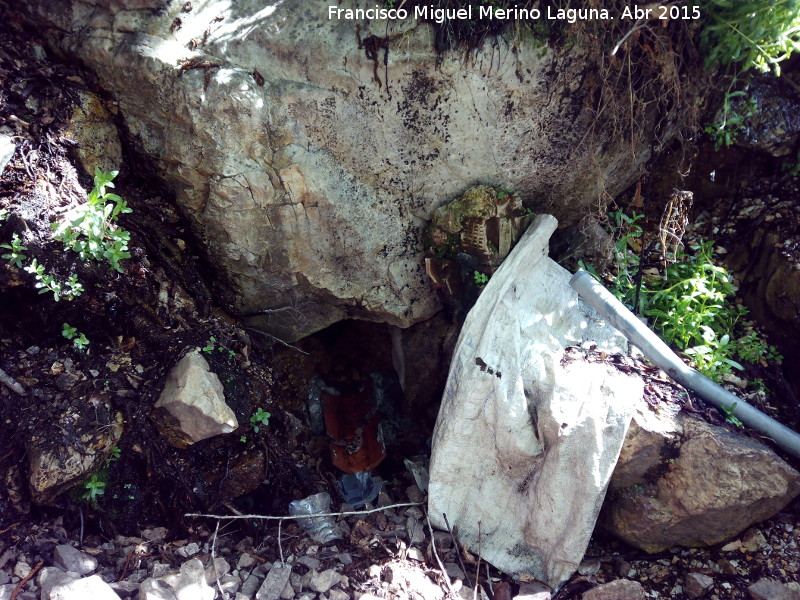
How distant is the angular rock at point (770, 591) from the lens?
206cm

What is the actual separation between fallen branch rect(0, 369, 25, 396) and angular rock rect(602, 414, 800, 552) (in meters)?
2.42

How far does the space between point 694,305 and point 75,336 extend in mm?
2839

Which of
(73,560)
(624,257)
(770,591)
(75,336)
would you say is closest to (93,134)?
(75,336)

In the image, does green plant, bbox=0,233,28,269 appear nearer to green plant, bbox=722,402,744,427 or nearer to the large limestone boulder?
the large limestone boulder

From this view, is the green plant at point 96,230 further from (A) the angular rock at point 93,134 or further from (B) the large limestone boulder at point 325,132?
(B) the large limestone boulder at point 325,132

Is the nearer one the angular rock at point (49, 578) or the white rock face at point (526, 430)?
the angular rock at point (49, 578)

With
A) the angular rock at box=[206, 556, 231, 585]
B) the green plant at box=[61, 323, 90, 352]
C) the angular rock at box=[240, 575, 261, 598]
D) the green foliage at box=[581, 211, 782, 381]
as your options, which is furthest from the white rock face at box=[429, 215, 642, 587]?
the green plant at box=[61, 323, 90, 352]

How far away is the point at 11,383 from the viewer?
2.12 m

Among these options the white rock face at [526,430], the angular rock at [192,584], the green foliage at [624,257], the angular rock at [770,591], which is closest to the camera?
the angular rock at [192,584]

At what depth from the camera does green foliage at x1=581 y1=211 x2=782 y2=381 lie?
2557 millimetres

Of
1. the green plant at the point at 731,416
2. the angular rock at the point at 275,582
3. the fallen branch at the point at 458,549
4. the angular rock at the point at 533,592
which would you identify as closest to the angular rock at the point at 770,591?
the green plant at the point at 731,416

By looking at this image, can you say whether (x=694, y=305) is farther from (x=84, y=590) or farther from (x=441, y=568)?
(x=84, y=590)

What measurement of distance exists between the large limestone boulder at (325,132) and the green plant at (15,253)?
0.69 meters

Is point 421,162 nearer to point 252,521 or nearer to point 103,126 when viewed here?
point 103,126
